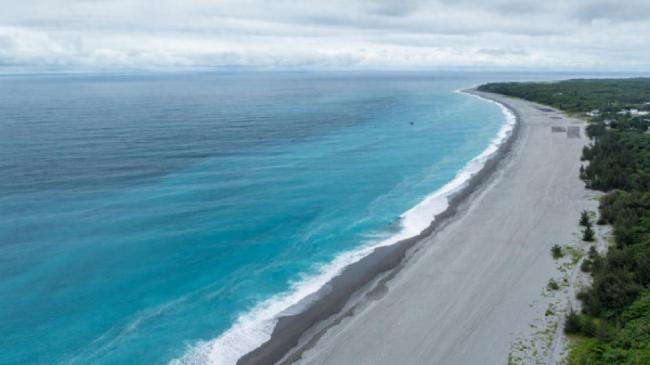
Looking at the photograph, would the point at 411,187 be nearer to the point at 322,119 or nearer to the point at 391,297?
the point at 391,297

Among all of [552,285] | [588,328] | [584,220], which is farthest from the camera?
[584,220]

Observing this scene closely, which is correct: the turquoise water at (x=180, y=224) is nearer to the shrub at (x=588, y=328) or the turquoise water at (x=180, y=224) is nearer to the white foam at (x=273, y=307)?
the white foam at (x=273, y=307)

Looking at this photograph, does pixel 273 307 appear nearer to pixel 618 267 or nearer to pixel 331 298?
pixel 331 298

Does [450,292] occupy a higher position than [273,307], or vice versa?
[450,292]

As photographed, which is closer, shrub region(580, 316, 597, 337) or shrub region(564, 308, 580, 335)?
shrub region(580, 316, 597, 337)

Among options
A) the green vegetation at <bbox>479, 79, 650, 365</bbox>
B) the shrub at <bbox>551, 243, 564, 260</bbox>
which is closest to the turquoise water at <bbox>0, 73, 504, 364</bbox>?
the shrub at <bbox>551, 243, 564, 260</bbox>

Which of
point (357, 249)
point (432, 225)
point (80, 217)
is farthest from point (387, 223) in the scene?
point (80, 217)

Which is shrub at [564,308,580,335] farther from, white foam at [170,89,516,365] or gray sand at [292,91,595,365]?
white foam at [170,89,516,365]

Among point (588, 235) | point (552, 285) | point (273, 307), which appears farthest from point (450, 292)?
point (588, 235)
